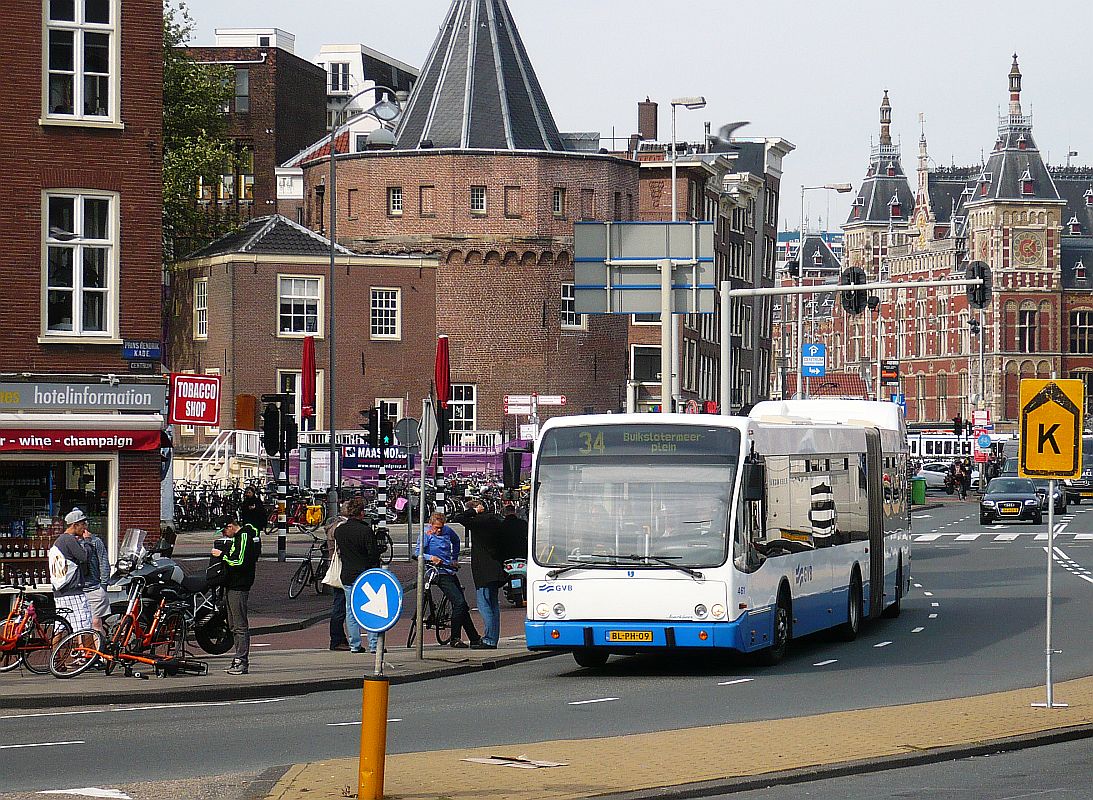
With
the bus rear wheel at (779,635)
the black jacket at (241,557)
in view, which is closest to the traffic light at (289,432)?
the black jacket at (241,557)

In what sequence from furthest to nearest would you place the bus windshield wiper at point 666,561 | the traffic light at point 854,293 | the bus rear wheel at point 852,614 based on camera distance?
the traffic light at point 854,293
the bus rear wheel at point 852,614
the bus windshield wiper at point 666,561

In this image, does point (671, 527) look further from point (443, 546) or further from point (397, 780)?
point (397, 780)

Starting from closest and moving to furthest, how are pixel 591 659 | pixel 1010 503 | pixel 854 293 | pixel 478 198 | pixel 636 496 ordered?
pixel 636 496 → pixel 591 659 → pixel 854 293 → pixel 1010 503 → pixel 478 198

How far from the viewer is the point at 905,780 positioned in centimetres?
1262

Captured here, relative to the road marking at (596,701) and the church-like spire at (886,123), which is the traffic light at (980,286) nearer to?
the road marking at (596,701)

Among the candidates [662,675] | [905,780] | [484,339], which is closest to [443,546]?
[662,675]

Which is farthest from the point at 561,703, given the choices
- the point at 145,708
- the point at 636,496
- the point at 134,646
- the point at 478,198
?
the point at 478,198

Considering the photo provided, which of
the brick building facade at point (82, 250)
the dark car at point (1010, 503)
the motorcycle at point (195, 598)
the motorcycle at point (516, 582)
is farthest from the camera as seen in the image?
the dark car at point (1010, 503)

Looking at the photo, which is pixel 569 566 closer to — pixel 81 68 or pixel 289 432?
pixel 81 68

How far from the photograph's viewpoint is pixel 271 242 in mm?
65062

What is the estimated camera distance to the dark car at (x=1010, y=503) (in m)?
64.2

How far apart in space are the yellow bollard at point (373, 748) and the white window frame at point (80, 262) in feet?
51.7

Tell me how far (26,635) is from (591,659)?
6170 mm

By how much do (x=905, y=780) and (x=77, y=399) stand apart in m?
15.6
